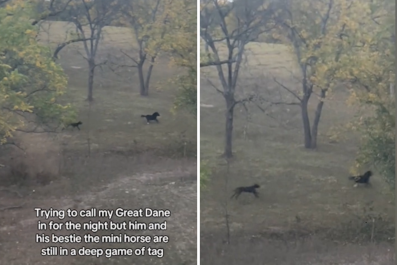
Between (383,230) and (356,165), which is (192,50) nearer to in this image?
(356,165)

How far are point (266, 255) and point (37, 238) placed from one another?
1.95 metres

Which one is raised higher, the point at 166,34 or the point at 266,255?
the point at 166,34

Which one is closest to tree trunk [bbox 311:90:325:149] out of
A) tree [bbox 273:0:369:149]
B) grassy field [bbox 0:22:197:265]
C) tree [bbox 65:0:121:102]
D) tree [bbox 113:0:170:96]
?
tree [bbox 273:0:369:149]

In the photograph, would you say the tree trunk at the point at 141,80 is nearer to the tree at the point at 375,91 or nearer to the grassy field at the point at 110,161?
the grassy field at the point at 110,161

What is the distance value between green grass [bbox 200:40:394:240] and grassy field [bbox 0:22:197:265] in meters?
0.26

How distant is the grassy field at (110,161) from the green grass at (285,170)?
0.84 feet

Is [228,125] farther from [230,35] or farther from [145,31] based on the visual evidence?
[145,31]

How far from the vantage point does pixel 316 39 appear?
5289mm

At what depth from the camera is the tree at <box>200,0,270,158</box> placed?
524 centimetres

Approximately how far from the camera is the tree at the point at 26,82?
17.1ft

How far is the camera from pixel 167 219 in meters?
5.22

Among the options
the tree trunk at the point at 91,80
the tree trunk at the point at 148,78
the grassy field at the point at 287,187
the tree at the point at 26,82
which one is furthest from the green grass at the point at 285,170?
the tree at the point at 26,82

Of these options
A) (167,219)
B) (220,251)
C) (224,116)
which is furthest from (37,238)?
(224,116)

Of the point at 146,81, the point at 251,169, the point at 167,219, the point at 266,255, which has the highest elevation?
the point at 146,81
